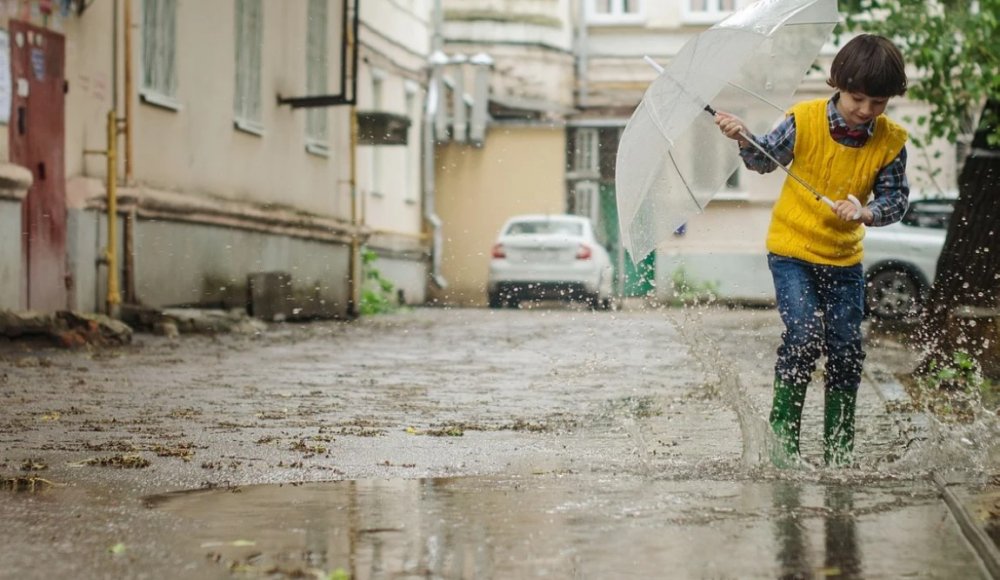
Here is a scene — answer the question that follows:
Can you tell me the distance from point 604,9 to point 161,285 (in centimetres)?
2337

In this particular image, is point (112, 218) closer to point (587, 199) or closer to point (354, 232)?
point (354, 232)

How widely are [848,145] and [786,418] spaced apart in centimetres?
101

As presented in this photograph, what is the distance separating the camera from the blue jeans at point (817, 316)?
22.0 feet

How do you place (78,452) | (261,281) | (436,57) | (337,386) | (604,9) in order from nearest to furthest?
(78,452), (337,386), (261,281), (436,57), (604,9)

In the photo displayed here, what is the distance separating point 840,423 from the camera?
6.82 meters

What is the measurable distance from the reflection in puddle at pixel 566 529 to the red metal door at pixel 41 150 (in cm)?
994

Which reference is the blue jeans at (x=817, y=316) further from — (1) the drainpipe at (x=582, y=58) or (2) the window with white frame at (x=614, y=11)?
(2) the window with white frame at (x=614, y=11)

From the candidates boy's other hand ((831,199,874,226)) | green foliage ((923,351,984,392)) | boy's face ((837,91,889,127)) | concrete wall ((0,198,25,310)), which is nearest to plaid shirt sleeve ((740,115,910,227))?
boy's other hand ((831,199,874,226))

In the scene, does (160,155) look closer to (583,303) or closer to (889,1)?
(889,1)

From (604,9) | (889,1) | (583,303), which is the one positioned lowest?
(583,303)

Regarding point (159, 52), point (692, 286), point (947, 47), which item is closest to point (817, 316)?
point (947, 47)

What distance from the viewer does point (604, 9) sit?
40312mm

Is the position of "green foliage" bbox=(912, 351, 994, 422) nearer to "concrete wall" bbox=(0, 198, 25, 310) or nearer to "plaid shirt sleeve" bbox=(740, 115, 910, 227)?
"plaid shirt sleeve" bbox=(740, 115, 910, 227)

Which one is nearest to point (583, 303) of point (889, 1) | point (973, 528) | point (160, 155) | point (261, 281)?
point (261, 281)
